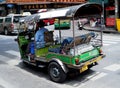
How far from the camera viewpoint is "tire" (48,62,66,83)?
8414 mm

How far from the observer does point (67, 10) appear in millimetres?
8289

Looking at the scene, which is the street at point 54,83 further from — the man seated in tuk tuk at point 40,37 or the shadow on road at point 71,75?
the man seated in tuk tuk at point 40,37

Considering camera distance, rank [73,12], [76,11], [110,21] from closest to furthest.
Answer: [73,12], [76,11], [110,21]

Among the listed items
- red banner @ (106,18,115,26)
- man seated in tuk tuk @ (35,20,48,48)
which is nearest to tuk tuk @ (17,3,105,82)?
man seated in tuk tuk @ (35,20,48,48)

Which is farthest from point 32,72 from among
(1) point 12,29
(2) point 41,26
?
(1) point 12,29

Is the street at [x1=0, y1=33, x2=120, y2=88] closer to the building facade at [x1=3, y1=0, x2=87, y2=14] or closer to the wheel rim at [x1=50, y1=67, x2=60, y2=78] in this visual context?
→ the wheel rim at [x1=50, y1=67, x2=60, y2=78]

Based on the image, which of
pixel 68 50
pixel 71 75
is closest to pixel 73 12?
pixel 68 50

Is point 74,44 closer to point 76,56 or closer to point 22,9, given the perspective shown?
point 76,56

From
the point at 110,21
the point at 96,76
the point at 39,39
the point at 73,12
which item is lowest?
the point at 96,76

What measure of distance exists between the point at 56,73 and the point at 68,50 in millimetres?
856

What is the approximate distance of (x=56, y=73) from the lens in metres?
8.62

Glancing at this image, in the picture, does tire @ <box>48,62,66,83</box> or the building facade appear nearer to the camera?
tire @ <box>48,62,66,83</box>

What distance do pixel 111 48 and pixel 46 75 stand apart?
5.72 m

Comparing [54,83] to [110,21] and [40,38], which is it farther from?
[110,21]
